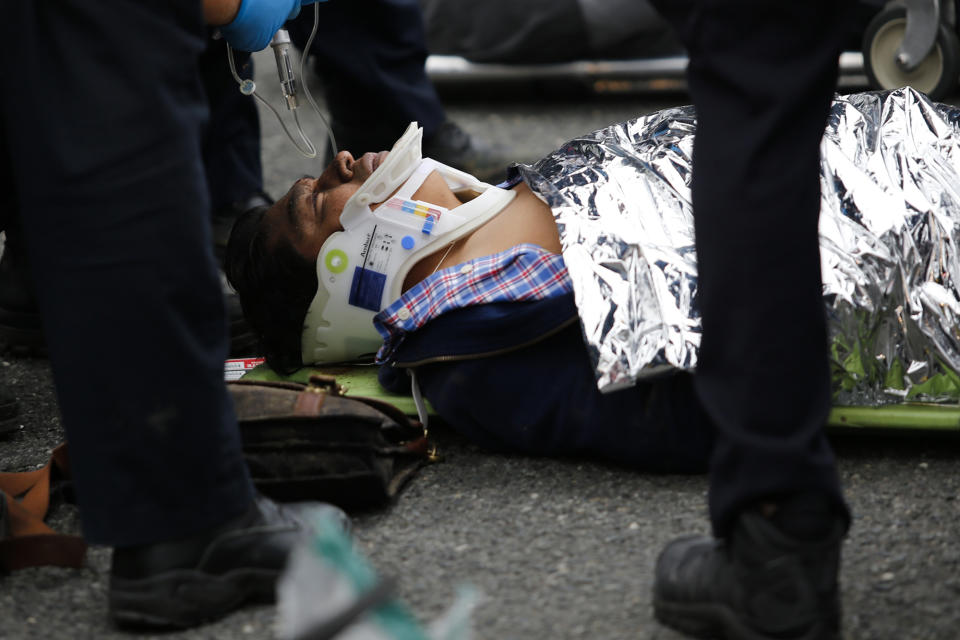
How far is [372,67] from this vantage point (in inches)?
133

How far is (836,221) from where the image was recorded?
2.01m

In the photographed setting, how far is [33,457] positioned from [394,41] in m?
1.72

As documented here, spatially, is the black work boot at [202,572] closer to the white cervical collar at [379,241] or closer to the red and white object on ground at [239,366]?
the white cervical collar at [379,241]

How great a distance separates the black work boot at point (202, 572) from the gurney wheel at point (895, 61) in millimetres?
3198

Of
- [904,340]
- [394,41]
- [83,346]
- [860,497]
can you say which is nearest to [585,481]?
[860,497]

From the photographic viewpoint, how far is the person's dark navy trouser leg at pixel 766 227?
1.26m

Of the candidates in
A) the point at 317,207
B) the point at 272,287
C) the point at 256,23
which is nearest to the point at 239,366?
the point at 272,287

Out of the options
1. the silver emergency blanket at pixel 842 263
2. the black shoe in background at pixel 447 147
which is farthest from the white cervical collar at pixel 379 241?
the black shoe in background at pixel 447 147

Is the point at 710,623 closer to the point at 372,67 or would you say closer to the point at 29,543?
the point at 29,543

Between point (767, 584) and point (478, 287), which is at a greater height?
point (478, 287)

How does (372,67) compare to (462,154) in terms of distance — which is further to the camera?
(462,154)

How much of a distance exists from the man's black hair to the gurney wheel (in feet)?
8.56

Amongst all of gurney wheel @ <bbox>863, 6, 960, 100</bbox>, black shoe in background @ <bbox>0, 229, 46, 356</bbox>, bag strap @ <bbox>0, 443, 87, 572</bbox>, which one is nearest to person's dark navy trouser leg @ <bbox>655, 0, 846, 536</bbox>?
bag strap @ <bbox>0, 443, 87, 572</bbox>

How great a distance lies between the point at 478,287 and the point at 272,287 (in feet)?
1.58
